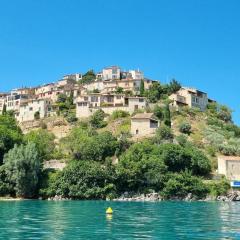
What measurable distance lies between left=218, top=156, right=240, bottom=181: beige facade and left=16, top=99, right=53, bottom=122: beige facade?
43736 mm

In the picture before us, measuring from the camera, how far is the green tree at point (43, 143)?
80162 mm

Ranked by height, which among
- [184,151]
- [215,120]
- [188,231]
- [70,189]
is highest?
[215,120]

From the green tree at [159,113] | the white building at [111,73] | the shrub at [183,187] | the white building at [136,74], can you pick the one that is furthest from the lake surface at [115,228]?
the white building at [111,73]

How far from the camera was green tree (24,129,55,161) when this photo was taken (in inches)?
3156

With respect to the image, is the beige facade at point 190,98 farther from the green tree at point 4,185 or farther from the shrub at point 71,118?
the green tree at point 4,185

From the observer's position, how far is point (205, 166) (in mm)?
77688

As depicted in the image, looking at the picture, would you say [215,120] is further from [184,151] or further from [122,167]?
[122,167]

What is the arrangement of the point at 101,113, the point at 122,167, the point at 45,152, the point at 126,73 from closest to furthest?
the point at 122,167 < the point at 45,152 < the point at 101,113 < the point at 126,73

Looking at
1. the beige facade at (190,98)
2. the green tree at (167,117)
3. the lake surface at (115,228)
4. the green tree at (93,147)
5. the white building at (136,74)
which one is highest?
the white building at (136,74)

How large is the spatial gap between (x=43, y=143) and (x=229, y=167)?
103 ft

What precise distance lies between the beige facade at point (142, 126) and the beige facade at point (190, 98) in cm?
1419

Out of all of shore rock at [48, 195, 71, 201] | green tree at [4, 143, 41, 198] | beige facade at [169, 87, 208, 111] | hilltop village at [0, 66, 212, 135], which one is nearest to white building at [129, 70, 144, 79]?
hilltop village at [0, 66, 212, 135]

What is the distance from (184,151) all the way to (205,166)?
13.4 feet

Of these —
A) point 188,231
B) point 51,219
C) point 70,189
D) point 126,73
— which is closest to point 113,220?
point 51,219
